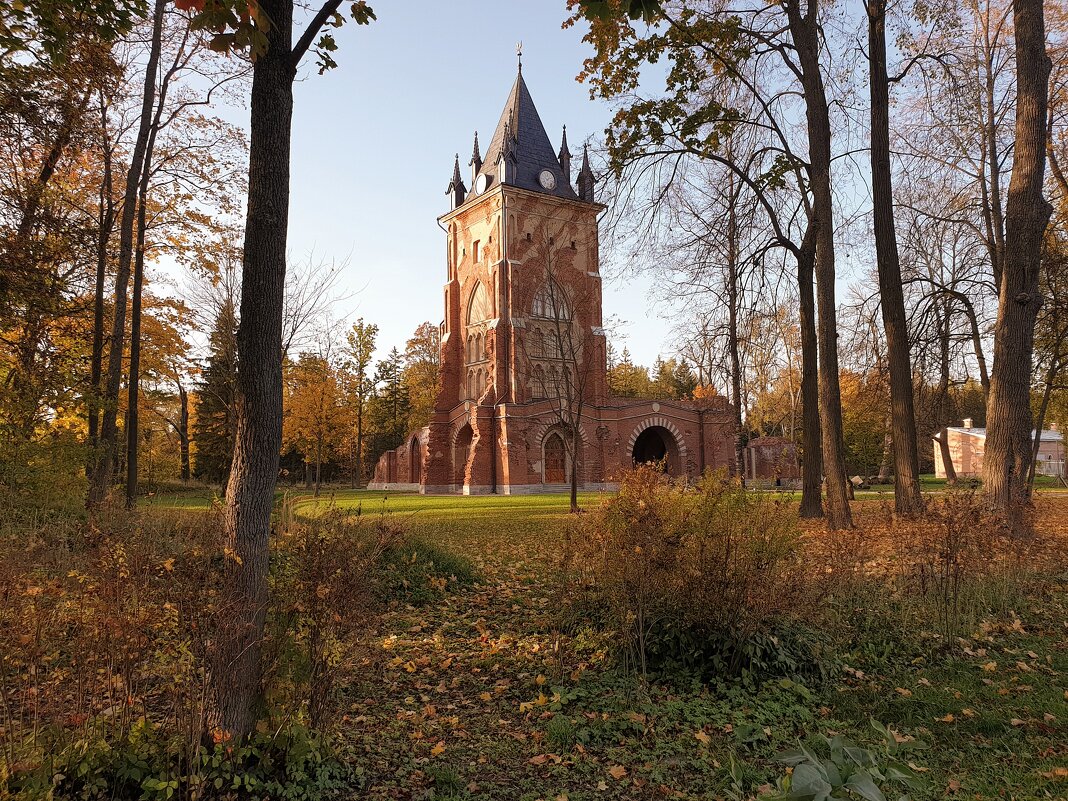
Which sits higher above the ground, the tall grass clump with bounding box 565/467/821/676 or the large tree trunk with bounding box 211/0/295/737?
the large tree trunk with bounding box 211/0/295/737

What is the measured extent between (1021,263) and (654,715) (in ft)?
30.2

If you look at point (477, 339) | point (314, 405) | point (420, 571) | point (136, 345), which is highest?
point (477, 339)

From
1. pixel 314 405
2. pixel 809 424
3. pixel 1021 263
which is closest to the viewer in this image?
pixel 1021 263

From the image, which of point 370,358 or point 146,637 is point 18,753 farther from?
point 370,358

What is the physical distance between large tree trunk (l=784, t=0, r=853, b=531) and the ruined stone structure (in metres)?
20.8

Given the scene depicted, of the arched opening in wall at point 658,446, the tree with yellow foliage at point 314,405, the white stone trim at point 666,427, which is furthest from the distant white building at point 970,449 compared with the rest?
the tree with yellow foliage at point 314,405

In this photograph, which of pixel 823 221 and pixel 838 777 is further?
pixel 823 221

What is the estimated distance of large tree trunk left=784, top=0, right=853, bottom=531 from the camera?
12.2 meters

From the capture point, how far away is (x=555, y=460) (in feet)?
118

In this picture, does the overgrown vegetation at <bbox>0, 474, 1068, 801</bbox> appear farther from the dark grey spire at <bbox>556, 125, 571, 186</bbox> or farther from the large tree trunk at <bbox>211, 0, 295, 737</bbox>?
the dark grey spire at <bbox>556, 125, 571, 186</bbox>

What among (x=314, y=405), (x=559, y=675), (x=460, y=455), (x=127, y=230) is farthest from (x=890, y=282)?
(x=314, y=405)

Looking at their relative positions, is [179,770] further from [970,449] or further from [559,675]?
[970,449]

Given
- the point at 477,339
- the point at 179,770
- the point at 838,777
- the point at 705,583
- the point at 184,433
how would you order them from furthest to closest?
the point at 184,433, the point at 477,339, the point at 705,583, the point at 179,770, the point at 838,777

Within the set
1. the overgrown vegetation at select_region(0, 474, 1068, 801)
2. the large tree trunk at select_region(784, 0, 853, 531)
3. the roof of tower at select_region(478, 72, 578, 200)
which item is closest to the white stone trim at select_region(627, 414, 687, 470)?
the roof of tower at select_region(478, 72, 578, 200)
